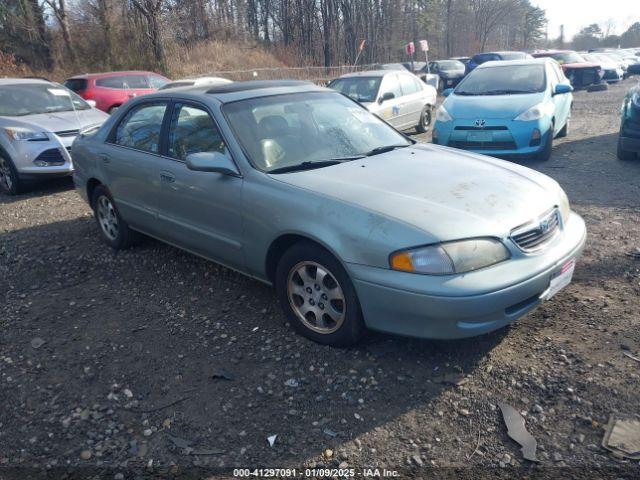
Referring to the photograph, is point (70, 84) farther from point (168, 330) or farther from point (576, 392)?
point (576, 392)

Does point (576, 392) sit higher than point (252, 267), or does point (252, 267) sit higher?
point (252, 267)

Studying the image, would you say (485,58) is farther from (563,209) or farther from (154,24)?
(563,209)

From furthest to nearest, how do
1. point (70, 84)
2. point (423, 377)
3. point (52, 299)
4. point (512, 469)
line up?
point (70, 84) → point (52, 299) → point (423, 377) → point (512, 469)

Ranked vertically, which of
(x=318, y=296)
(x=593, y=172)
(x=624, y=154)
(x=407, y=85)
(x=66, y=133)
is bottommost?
(x=593, y=172)

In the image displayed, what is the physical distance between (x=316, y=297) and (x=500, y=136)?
549cm

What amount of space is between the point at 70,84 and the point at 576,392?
14.7 metres

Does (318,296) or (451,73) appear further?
(451,73)

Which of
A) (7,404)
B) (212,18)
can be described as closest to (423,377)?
(7,404)

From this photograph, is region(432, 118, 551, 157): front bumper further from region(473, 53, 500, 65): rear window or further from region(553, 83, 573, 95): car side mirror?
region(473, 53, 500, 65): rear window

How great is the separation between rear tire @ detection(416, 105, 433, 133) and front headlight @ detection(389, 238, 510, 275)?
9.66 metres

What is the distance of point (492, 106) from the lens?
8.09 meters

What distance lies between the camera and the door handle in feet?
14.0

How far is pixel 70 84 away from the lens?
14.1m

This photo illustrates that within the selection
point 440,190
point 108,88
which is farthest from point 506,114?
point 108,88
